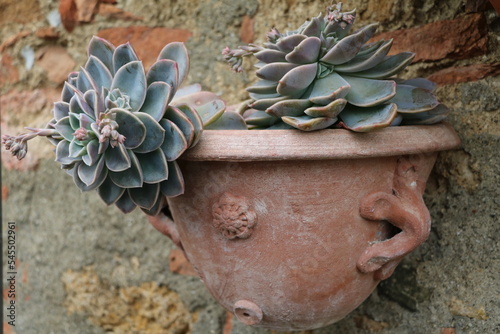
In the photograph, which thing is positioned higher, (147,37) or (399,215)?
(399,215)

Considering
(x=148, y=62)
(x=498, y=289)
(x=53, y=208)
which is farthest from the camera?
(x=53, y=208)

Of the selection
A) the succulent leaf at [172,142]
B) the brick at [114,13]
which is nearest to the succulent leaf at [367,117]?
the succulent leaf at [172,142]

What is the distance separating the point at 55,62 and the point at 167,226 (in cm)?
73

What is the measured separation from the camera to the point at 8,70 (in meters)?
1.49

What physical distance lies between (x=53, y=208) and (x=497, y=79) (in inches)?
45.1

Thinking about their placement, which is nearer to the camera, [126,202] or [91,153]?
[91,153]

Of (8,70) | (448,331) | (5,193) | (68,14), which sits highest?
(68,14)

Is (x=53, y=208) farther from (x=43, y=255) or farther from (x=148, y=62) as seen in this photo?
(x=148, y=62)

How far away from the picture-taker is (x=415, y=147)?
0.75m

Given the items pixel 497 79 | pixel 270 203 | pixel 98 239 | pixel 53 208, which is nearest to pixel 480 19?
pixel 497 79

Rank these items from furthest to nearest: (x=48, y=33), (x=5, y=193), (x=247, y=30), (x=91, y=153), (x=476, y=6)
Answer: (x=5, y=193) → (x=48, y=33) → (x=247, y=30) → (x=476, y=6) → (x=91, y=153)

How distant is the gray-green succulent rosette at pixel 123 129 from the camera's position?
653mm

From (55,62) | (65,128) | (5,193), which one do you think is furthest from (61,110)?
(5,193)

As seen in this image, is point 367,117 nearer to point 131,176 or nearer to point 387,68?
point 387,68
